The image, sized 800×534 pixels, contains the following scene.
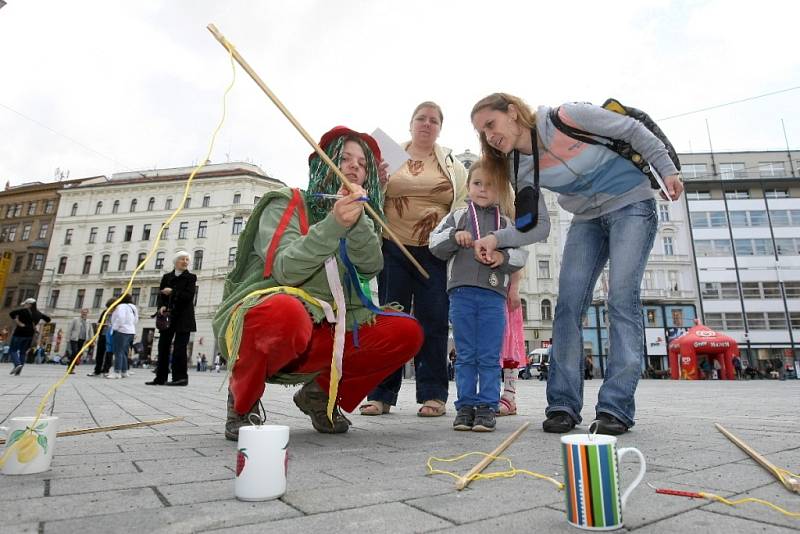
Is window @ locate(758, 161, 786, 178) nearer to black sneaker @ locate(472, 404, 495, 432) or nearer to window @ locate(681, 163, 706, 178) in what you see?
window @ locate(681, 163, 706, 178)

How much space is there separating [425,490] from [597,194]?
2.05 m

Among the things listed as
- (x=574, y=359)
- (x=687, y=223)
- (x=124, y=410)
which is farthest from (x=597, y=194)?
(x=687, y=223)

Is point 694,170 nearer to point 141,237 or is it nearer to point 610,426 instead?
point 610,426

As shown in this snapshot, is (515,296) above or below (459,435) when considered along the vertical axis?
above

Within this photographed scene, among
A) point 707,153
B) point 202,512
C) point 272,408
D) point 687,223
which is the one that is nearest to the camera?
point 202,512

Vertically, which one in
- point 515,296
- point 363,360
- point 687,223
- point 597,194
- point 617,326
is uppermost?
point 687,223

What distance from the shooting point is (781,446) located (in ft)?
6.72

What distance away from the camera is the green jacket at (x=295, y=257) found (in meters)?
2.02

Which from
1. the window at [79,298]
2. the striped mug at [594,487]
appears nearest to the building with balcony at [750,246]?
the striped mug at [594,487]

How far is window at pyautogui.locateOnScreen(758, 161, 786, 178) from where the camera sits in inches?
1475

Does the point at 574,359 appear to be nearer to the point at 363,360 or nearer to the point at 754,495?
the point at 363,360

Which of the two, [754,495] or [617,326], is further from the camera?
[617,326]

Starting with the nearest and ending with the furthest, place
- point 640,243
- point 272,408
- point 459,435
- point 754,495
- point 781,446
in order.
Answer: point 754,495 → point 781,446 → point 459,435 → point 640,243 → point 272,408

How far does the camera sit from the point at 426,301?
11.6ft
